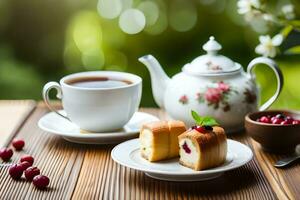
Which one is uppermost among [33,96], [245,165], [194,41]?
[245,165]

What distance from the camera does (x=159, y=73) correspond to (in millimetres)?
1620

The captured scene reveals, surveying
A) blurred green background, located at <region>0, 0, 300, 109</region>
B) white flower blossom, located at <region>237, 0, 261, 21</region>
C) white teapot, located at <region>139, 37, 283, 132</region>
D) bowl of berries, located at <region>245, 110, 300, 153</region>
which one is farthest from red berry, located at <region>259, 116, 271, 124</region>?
blurred green background, located at <region>0, 0, 300, 109</region>

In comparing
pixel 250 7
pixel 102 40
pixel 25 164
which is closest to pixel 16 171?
pixel 25 164

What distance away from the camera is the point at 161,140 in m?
1.29

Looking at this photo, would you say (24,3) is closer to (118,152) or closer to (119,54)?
(119,54)

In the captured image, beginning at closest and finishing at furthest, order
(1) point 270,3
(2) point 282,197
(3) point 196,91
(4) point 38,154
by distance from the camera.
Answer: (2) point 282,197 < (4) point 38,154 < (3) point 196,91 < (1) point 270,3

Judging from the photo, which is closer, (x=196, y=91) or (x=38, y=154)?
(x=38, y=154)

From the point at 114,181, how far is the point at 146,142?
116mm

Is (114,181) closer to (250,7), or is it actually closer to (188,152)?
(188,152)

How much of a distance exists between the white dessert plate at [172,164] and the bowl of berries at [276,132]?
68 mm

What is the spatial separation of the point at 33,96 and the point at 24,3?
37 cm

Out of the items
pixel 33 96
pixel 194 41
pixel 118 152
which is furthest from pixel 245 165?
pixel 33 96

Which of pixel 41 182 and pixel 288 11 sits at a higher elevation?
pixel 288 11

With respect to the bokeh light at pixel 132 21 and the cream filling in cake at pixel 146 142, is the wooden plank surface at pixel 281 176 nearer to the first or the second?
the cream filling in cake at pixel 146 142
